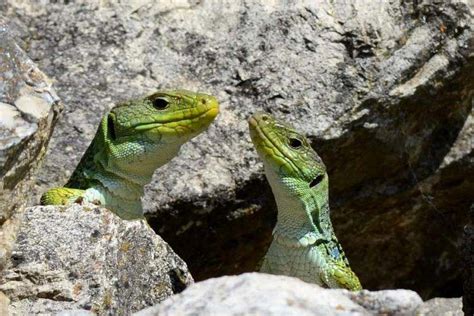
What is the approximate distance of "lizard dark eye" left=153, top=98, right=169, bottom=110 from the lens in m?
6.62

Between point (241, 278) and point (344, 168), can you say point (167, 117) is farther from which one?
point (241, 278)

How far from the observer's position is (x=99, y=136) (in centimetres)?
666

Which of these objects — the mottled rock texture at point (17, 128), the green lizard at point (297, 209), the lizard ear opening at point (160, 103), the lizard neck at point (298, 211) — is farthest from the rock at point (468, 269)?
the mottled rock texture at point (17, 128)

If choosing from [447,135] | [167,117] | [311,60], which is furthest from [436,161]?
[167,117]

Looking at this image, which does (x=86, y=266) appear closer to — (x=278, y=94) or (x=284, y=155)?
(x=284, y=155)

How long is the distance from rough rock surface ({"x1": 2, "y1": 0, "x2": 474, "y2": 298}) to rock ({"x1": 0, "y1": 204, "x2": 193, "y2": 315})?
1394 mm

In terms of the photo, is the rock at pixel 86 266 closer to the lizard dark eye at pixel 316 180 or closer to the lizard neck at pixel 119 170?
the lizard neck at pixel 119 170

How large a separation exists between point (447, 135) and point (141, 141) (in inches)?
→ 85.6

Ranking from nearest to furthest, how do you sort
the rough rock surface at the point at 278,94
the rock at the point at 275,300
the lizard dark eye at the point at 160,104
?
the rock at the point at 275,300 < the lizard dark eye at the point at 160,104 < the rough rock surface at the point at 278,94

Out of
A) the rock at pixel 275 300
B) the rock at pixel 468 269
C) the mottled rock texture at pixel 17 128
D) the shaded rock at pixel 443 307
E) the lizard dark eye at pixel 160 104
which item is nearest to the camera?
the rock at pixel 275 300

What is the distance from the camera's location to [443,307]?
7852 mm

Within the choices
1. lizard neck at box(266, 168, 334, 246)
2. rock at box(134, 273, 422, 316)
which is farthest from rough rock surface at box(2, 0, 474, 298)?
rock at box(134, 273, 422, 316)

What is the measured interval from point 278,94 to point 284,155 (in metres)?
0.83

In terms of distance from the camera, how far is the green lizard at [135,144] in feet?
21.5
